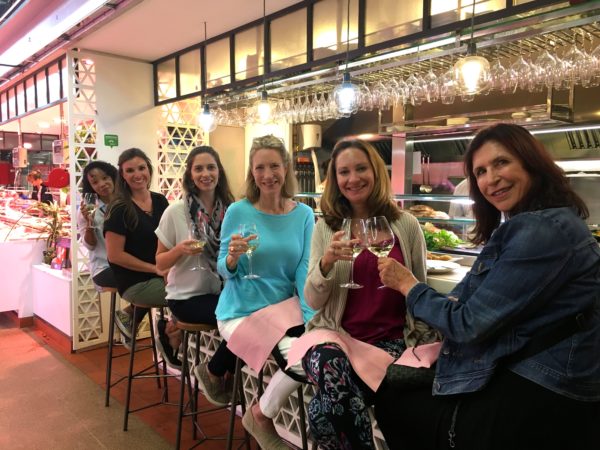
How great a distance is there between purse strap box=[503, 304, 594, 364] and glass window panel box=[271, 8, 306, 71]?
2.87m

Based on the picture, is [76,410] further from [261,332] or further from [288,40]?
[288,40]

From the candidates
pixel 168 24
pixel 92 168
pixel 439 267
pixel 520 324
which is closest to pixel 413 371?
pixel 520 324

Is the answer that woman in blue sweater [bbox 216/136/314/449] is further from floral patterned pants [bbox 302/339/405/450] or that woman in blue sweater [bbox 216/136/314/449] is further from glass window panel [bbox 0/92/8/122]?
glass window panel [bbox 0/92/8/122]

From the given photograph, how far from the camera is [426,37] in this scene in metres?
2.87

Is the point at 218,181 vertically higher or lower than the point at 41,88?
lower

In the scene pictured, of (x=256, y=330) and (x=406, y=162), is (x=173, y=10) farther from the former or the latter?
(x=406, y=162)

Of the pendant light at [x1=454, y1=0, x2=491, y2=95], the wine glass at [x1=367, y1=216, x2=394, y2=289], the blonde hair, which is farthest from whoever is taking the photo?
the pendant light at [x1=454, y1=0, x2=491, y2=95]

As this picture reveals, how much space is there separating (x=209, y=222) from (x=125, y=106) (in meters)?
2.82

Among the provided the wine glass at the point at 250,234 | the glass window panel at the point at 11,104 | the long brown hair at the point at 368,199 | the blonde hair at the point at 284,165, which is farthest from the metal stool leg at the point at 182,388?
the glass window panel at the point at 11,104

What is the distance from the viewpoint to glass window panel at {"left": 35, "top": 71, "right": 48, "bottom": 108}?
5445mm

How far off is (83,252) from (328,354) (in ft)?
12.5

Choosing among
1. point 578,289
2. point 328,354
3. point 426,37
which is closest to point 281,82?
point 426,37

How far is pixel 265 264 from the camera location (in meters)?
2.36

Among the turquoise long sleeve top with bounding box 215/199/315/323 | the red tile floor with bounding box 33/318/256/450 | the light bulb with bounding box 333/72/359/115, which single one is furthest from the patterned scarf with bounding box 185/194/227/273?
the light bulb with bounding box 333/72/359/115
